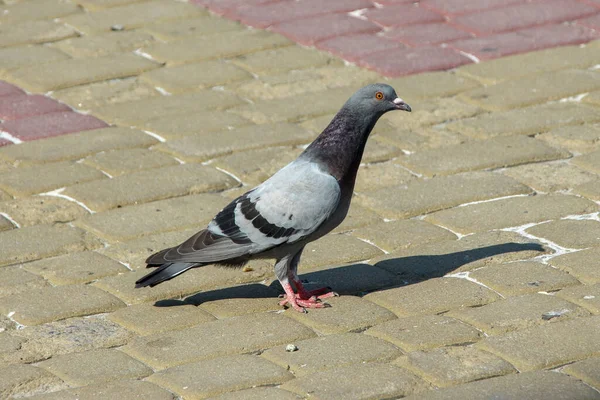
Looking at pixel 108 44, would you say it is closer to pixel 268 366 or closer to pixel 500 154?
pixel 500 154

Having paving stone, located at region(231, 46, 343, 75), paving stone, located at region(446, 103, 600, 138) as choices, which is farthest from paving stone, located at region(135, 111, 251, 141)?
paving stone, located at region(446, 103, 600, 138)

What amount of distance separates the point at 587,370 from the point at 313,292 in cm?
130

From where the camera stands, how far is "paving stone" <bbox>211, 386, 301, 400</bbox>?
3508 mm

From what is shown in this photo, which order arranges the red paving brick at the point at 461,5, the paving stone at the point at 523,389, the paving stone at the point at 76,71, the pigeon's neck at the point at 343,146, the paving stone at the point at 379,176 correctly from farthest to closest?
the red paving brick at the point at 461,5 < the paving stone at the point at 76,71 < the paving stone at the point at 379,176 < the pigeon's neck at the point at 343,146 < the paving stone at the point at 523,389

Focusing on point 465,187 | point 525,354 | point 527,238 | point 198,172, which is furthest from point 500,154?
point 525,354

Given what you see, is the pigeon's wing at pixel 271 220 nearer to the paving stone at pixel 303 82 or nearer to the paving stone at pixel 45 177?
the paving stone at pixel 45 177

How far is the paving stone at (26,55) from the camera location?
7012mm

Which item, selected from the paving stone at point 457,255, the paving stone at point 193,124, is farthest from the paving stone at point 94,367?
the paving stone at point 193,124

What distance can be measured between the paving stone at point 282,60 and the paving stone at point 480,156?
1.41m

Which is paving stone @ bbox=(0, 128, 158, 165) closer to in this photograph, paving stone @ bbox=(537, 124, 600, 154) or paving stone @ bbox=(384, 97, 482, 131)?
paving stone @ bbox=(384, 97, 482, 131)

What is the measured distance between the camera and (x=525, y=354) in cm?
376

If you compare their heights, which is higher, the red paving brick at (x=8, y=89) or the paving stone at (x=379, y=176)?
the red paving brick at (x=8, y=89)

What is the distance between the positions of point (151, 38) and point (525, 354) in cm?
443

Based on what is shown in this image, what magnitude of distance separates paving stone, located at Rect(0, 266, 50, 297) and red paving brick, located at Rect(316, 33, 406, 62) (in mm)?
3137
